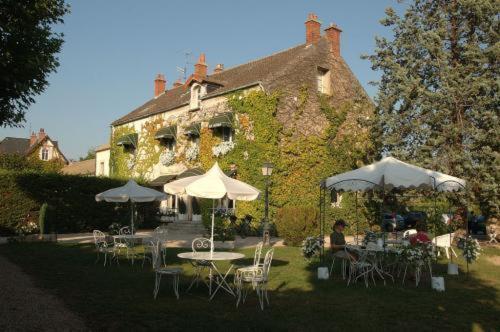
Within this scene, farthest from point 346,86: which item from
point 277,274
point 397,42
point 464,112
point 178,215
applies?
point 277,274

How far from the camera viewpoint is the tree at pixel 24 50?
1048cm

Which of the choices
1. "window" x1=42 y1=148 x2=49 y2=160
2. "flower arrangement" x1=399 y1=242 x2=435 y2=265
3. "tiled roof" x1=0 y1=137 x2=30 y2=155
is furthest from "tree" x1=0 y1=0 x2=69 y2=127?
"tiled roof" x1=0 y1=137 x2=30 y2=155

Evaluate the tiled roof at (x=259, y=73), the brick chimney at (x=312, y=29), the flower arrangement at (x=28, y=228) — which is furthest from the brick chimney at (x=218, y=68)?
the flower arrangement at (x=28, y=228)

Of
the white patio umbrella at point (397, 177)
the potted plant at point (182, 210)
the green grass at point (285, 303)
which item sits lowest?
the green grass at point (285, 303)

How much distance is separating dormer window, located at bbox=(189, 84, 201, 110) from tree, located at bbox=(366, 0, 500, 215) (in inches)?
431

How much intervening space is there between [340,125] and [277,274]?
15.3 meters

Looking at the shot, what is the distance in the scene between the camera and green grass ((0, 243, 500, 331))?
21.2ft

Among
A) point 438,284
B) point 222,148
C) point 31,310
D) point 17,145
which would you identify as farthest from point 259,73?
point 17,145

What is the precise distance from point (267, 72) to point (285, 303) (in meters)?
17.8

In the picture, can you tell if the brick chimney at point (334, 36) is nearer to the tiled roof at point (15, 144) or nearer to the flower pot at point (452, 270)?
the flower pot at point (452, 270)

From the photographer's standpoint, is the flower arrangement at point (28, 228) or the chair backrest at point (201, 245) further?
the flower arrangement at point (28, 228)

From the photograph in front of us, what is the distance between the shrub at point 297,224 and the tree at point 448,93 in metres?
4.47

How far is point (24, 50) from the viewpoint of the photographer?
11.0m

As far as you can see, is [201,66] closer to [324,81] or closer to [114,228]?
[324,81]
